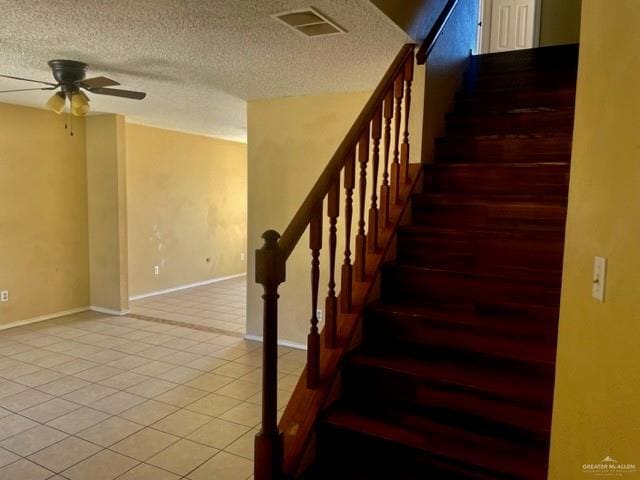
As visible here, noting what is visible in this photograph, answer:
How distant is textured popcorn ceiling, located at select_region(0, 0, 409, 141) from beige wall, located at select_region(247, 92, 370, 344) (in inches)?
6.4

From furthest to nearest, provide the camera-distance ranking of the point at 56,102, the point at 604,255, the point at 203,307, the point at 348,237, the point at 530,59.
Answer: the point at 203,307
the point at 530,59
the point at 56,102
the point at 348,237
the point at 604,255

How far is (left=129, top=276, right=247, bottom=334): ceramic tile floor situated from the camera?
5.24 m

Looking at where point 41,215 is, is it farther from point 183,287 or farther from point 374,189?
point 374,189

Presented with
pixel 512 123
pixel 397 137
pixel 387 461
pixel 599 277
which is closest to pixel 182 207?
pixel 397 137

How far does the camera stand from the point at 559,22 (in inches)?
219

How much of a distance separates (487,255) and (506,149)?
96 centimetres

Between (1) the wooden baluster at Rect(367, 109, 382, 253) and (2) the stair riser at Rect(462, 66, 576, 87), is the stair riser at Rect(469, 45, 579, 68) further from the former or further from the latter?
(1) the wooden baluster at Rect(367, 109, 382, 253)

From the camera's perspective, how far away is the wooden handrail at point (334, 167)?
1951 millimetres

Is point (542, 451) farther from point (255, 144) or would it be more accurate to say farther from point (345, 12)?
point (255, 144)

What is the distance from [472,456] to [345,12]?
205cm

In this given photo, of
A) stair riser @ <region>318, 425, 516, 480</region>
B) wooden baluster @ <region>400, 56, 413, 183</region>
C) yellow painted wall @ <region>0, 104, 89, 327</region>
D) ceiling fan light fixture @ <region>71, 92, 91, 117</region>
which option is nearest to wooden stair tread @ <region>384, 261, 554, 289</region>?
wooden baluster @ <region>400, 56, 413, 183</region>

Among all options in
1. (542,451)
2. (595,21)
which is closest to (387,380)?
(542,451)

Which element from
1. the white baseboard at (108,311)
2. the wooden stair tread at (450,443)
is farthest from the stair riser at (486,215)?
the white baseboard at (108,311)

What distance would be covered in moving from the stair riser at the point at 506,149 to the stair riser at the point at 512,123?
5.8 inches
